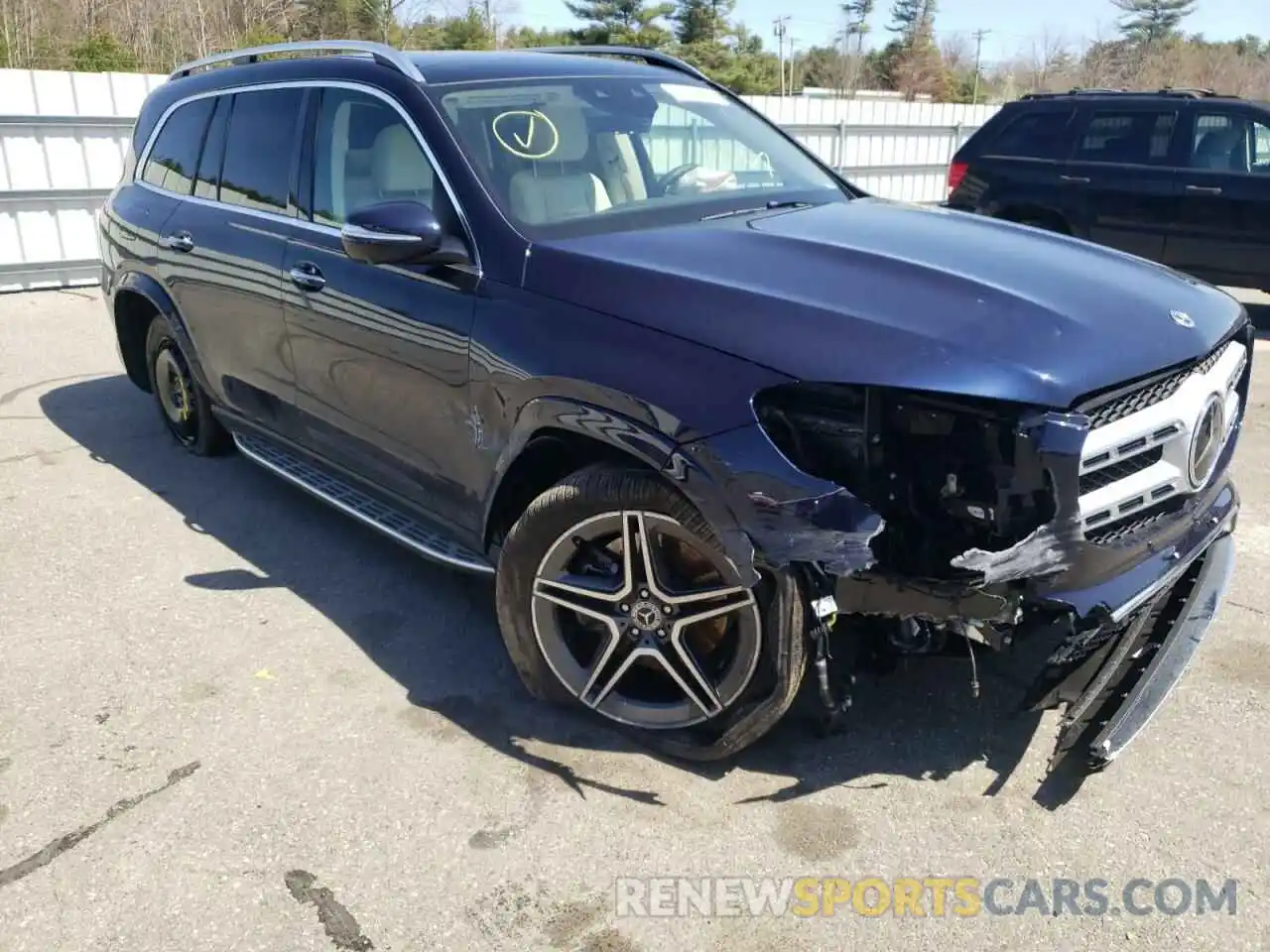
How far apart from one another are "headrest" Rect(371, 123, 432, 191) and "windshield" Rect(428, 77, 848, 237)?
0.53 ft

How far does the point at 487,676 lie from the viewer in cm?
356

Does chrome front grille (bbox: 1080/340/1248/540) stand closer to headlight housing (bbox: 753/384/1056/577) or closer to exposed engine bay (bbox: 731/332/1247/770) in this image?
exposed engine bay (bbox: 731/332/1247/770)

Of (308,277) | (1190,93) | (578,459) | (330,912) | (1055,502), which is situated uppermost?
(1190,93)

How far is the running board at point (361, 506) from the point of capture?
3531 millimetres

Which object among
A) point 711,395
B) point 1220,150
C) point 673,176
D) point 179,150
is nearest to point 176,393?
point 179,150

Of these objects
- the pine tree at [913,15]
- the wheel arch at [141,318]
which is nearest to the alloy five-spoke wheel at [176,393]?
the wheel arch at [141,318]

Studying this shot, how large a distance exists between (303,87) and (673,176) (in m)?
1.58

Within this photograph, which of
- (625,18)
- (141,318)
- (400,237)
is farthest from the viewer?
(625,18)

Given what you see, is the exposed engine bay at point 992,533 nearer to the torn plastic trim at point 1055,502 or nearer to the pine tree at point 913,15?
the torn plastic trim at point 1055,502

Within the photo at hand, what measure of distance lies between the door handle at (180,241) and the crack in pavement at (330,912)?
10.5 ft

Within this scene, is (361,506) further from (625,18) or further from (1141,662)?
(625,18)

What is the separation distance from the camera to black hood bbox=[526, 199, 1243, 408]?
95.9 inches

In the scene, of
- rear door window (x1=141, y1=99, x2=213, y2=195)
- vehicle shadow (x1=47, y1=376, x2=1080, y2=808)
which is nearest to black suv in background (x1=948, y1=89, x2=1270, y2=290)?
vehicle shadow (x1=47, y1=376, x2=1080, y2=808)

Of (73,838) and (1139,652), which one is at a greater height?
(1139,652)
